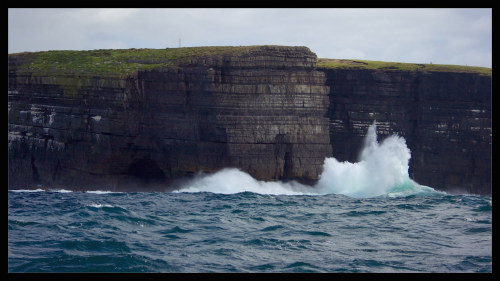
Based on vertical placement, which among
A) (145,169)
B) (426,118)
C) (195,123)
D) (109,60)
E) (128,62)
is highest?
(109,60)

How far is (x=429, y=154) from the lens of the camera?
178 ft

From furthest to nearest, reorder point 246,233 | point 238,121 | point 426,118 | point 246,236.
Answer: point 426,118, point 238,121, point 246,233, point 246,236

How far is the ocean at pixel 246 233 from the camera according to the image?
22188mm

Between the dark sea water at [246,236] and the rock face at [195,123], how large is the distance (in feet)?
35.2

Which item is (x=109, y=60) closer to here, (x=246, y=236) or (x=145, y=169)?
(x=145, y=169)

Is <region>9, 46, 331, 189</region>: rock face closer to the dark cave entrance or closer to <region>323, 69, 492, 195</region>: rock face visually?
the dark cave entrance

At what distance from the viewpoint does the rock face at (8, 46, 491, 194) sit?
5094 cm

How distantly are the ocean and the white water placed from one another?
3.28m

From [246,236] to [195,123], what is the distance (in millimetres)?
25060

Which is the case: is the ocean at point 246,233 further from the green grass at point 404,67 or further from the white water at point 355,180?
the green grass at point 404,67

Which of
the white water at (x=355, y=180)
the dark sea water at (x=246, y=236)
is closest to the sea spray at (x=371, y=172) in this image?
the white water at (x=355, y=180)

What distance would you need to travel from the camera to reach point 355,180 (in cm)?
5244

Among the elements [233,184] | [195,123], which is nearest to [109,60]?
[195,123]
